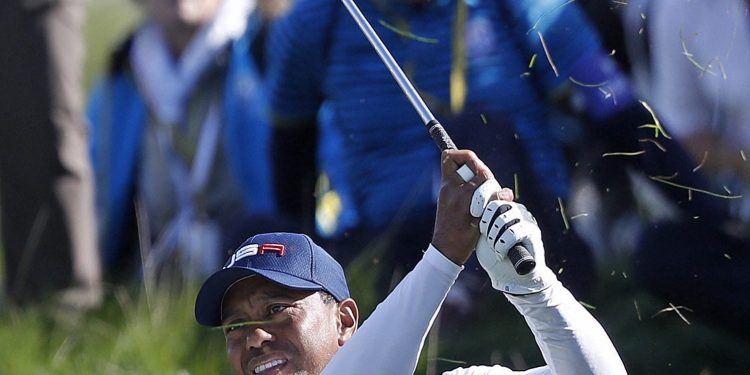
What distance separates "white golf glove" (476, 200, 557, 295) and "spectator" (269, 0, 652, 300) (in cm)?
133

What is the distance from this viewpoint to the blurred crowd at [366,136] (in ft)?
13.4

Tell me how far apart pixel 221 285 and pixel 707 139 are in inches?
59.5

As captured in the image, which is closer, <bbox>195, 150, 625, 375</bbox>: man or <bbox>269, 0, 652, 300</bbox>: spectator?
<bbox>195, 150, 625, 375</bbox>: man

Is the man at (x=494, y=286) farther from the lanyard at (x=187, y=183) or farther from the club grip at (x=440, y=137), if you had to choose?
the lanyard at (x=187, y=183)

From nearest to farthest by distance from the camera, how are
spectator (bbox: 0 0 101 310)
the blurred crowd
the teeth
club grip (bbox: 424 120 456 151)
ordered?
1. club grip (bbox: 424 120 456 151)
2. the teeth
3. the blurred crowd
4. spectator (bbox: 0 0 101 310)

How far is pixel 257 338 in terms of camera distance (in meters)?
3.13

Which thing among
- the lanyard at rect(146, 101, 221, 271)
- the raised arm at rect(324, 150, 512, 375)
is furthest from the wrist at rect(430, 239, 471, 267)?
the lanyard at rect(146, 101, 221, 271)

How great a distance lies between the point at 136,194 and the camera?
591 cm

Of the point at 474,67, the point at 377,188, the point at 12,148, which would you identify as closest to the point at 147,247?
the point at 12,148

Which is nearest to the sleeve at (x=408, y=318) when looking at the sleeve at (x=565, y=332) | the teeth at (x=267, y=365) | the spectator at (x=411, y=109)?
the sleeve at (x=565, y=332)

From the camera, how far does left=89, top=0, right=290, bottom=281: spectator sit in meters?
5.54

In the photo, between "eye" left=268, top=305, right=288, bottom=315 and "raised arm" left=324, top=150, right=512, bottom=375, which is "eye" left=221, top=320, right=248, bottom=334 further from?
"raised arm" left=324, top=150, right=512, bottom=375

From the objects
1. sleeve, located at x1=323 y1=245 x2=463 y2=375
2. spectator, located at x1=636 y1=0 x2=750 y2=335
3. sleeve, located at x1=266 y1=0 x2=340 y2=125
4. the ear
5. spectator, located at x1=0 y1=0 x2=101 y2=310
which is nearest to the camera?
sleeve, located at x1=323 y1=245 x2=463 y2=375

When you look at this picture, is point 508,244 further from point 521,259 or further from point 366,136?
point 366,136
